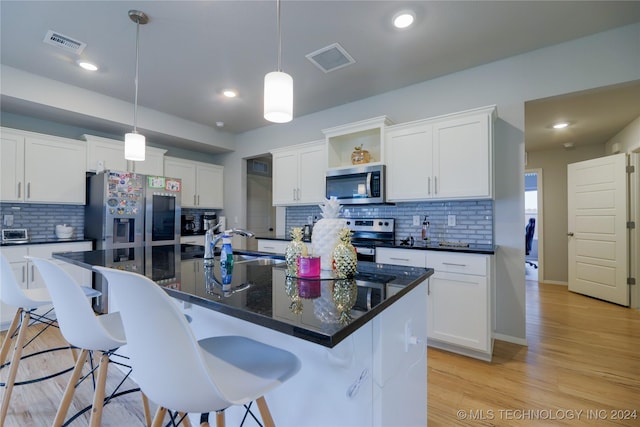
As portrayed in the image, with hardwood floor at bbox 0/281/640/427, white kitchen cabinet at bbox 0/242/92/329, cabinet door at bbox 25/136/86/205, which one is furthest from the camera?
cabinet door at bbox 25/136/86/205

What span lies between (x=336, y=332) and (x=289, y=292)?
0.40m

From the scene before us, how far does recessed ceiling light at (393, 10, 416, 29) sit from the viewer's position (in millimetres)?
2107

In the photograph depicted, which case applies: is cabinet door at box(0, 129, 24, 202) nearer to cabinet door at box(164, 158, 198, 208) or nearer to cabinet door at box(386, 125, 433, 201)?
cabinet door at box(164, 158, 198, 208)

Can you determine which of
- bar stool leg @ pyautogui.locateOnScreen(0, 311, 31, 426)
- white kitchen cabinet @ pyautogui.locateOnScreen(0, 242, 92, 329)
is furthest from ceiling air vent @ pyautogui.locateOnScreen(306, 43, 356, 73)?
white kitchen cabinet @ pyautogui.locateOnScreen(0, 242, 92, 329)

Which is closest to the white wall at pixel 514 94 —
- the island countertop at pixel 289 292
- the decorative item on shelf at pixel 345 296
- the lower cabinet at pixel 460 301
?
the lower cabinet at pixel 460 301

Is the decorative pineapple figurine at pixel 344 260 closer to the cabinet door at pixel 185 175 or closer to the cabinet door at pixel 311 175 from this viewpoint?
the cabinet door at pixel 311 175

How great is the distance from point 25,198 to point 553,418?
16.5 feet

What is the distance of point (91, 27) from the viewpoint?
2.29 m

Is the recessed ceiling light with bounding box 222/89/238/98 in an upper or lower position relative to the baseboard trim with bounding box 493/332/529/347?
upper

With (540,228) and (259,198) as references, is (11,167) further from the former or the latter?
(540,228)

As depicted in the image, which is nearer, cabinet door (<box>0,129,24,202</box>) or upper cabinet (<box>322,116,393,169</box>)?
cabinet door (<box>0,129,24,202</box>)

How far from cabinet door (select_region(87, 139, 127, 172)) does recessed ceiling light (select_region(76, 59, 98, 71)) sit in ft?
3.43

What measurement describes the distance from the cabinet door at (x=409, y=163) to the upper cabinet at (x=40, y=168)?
3.75m

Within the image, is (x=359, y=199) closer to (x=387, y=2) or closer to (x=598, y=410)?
(x=387, y=2)
